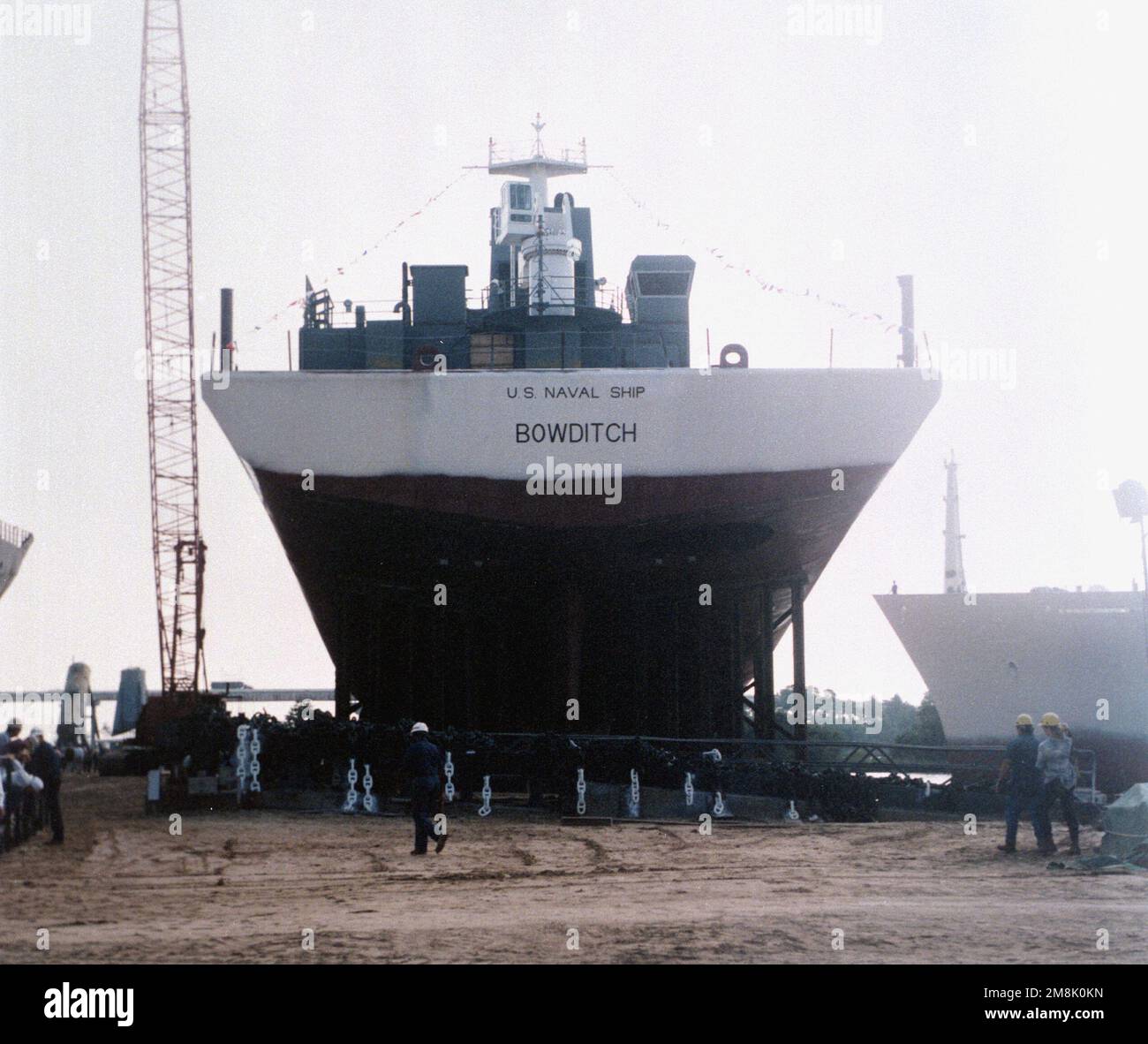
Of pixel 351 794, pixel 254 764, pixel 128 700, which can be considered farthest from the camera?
pixel 128 700

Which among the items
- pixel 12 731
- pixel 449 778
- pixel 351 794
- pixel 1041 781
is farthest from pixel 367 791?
pixel 1041 781

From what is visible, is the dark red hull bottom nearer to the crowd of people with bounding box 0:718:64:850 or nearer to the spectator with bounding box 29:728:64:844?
the crowd of people with bounding box 0:718:64:850

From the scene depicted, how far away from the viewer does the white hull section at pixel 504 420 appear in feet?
83.8

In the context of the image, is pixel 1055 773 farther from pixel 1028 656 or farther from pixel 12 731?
pixel 1028 656

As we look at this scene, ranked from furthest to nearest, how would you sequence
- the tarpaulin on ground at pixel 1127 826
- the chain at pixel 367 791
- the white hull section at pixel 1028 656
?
the white hull section at pixel 1028 656 → the chain at pixel 367 791 → the tarpaulin on ground at pixel 1127 826

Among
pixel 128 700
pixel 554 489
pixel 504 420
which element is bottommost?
pixel 128 700

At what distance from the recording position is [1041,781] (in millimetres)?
14719

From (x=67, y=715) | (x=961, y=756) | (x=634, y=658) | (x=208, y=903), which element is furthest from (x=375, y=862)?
(x=67, y=715)

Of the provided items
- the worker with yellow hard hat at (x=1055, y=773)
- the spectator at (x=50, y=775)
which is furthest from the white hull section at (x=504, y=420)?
the worker with yellow hard hat at (x=1055, y=773)

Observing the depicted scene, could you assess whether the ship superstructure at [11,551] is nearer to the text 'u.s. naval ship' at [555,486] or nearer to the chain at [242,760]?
the text 'u.s. naval ship' at [555,486]

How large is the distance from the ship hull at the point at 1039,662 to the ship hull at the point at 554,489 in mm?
7279

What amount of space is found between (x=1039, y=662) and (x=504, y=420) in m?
15.6
